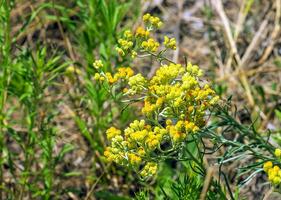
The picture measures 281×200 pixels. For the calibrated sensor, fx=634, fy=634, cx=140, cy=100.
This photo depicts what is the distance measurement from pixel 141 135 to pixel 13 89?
1.31 m

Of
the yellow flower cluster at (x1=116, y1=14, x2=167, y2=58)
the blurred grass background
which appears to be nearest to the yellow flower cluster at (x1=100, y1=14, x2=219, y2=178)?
the yellow flower cluster at (x1=116, y1=14, x2=167, y2=58)

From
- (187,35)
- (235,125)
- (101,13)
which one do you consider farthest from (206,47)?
(235,125)

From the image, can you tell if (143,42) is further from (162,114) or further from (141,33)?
(162,114)

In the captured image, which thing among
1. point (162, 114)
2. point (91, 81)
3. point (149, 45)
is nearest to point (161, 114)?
point (162, 114)

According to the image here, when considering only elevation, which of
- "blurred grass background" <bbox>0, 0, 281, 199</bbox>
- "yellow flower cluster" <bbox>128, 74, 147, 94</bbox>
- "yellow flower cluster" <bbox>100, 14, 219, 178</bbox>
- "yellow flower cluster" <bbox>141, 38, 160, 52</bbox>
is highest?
"yellow flower cluster" <bbox>141, 38, 160, 52</bbox>

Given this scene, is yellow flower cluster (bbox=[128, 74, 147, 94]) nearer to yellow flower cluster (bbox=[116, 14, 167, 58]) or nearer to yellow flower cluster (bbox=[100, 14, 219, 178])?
yellow flower cluster (bbox=[100, 14, 219, 178])

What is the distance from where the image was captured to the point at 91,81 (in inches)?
144

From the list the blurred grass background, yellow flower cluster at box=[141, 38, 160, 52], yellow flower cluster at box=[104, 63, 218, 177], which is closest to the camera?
yellow flower cluster at box=[104, 63, 218, 177]

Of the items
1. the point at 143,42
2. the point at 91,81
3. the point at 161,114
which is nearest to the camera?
the point at 161,114

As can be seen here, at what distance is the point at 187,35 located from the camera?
503 cm

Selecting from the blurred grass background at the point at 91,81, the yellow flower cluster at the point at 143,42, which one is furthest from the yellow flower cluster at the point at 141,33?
the blurred grass background at the point at 91,81

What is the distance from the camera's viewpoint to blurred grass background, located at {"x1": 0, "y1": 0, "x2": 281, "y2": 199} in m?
3.34

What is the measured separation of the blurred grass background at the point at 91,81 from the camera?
334 centimetres

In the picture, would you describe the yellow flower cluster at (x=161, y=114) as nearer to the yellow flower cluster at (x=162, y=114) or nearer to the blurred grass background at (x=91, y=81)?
the yellow flower cluster at (x=162, y=114)
